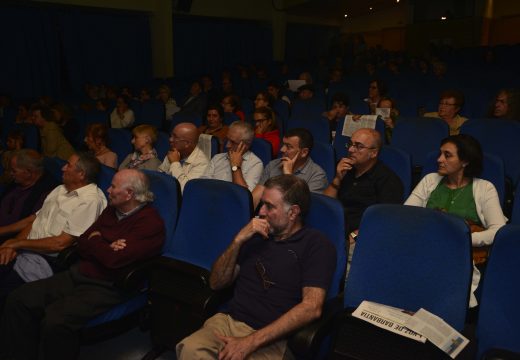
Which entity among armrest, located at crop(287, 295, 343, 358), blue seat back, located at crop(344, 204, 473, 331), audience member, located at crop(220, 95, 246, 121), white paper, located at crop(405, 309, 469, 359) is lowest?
armrest, located at crop(287, 295, 343, 358)

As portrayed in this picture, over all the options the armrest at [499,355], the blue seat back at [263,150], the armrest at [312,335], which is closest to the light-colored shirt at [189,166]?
the blue seat back at [263,150]

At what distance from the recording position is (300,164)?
2.87 meters

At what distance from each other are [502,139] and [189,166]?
2.25 m

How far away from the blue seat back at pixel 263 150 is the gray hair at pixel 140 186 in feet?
3.79

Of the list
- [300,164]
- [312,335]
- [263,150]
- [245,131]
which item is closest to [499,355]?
[312,335]

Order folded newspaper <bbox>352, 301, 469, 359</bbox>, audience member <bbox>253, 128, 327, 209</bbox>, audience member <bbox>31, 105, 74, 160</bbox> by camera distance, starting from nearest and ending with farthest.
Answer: folded newspaper <bbox>352, 301, 469, 359</bbox> → audience member <bbox>253, 128, 327, 209</bbox> → audience member <bbox>31, 105, 74, 160</bbox>

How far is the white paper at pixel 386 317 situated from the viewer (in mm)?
1510

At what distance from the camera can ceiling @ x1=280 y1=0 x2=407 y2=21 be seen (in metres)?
12.3

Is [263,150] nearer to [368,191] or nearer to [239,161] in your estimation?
[239,161]

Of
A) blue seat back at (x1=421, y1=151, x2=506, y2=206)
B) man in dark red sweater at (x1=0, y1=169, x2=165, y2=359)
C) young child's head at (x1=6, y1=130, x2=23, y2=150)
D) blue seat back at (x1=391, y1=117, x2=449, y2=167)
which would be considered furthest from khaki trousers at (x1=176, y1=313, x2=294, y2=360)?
young child's head at (x1=6, y1=130, x2=23, y2=150)

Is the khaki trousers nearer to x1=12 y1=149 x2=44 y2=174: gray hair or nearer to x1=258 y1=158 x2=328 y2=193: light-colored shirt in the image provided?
x1=258 y1=158 x2=328 y2=193: light-colored shirt

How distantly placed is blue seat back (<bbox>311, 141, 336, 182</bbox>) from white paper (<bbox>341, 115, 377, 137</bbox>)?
80 centimetres

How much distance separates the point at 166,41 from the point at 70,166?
25.5ft

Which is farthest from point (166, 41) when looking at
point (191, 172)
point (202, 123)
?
point (191, 172)
